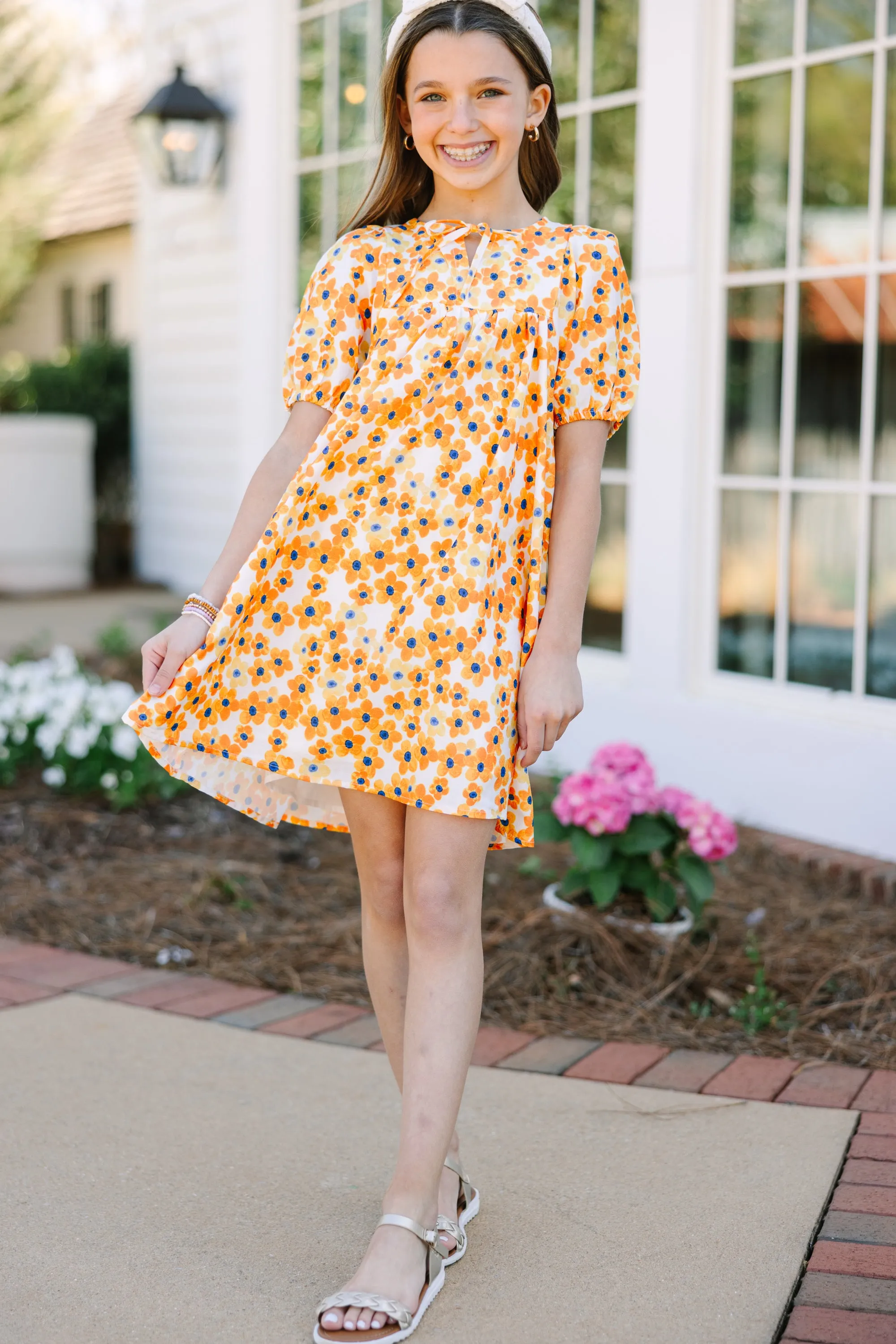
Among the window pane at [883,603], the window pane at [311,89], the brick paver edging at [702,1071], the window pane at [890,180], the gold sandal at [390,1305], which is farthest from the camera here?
the window pane at [311,89]

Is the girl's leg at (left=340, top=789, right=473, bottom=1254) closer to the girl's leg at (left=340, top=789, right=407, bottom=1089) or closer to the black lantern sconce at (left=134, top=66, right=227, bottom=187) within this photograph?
the girl's leg at (left=340, top=789, right=407, bottom=1089)

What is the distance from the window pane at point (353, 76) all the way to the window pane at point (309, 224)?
0.77 feet

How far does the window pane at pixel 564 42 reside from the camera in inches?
178

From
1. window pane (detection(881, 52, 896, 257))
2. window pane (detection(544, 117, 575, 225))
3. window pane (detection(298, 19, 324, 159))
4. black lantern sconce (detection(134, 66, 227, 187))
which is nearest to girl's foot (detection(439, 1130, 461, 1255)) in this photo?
window pane (detection(881, 52, 896, 257))

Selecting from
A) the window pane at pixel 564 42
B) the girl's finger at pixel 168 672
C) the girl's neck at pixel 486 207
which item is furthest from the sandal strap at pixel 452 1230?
the window pane at pixel 564 42

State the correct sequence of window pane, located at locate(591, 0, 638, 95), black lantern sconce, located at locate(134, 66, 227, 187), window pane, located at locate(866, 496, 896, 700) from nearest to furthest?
window pane, located at locate(866, 496, 896, 700)
window pane, located at locate(591, 0, 638, 95)
black lantern sconce, located at locate(134, 66, 227, 187)

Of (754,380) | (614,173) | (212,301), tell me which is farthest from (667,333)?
(212,301)

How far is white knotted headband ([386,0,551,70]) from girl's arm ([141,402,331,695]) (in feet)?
1.61

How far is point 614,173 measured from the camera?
14.6 ft

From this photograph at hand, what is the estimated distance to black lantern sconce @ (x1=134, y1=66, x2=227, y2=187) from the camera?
6477 mm

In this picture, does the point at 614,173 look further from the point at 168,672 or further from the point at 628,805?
the point at 168,672

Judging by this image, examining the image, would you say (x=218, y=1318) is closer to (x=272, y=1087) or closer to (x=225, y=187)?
(x=272, y=1087)

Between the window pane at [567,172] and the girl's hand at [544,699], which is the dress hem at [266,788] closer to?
the girl's hand at [544,699]

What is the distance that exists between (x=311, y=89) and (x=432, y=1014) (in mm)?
4798
